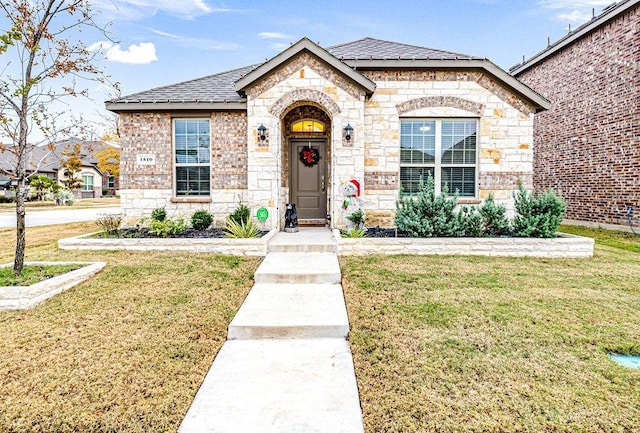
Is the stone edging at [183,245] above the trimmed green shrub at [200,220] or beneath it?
beneath

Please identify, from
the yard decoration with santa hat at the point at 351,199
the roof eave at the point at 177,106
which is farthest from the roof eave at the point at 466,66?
the roof eave at the point at 177,106

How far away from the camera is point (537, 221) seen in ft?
25.8

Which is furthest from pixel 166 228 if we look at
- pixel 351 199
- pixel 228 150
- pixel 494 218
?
pixel 494 218

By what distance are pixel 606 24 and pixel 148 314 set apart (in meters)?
15.2

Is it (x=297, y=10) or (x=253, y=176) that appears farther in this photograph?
(x=297, y=10)

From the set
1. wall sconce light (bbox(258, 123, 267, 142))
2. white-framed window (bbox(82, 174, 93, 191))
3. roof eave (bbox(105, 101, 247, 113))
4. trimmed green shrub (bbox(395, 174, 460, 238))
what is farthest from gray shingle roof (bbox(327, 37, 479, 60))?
→ white-framed window (bbox(82, 174, 93, 191))

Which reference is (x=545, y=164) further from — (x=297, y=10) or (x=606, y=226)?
(x=297, y=10)

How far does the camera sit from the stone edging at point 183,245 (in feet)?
24.2

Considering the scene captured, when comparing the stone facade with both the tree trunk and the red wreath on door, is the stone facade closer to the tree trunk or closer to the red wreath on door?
the red wreath on door

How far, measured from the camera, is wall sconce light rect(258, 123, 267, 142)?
873 centimetres

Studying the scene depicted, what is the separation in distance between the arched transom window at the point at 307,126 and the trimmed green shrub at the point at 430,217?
3.87 meters

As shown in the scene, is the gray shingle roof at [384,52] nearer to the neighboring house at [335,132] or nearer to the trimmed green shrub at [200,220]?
the neighboring house at [335,132]

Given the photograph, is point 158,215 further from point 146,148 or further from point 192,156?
point 146,148

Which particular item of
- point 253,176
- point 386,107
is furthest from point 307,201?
point 386,107
